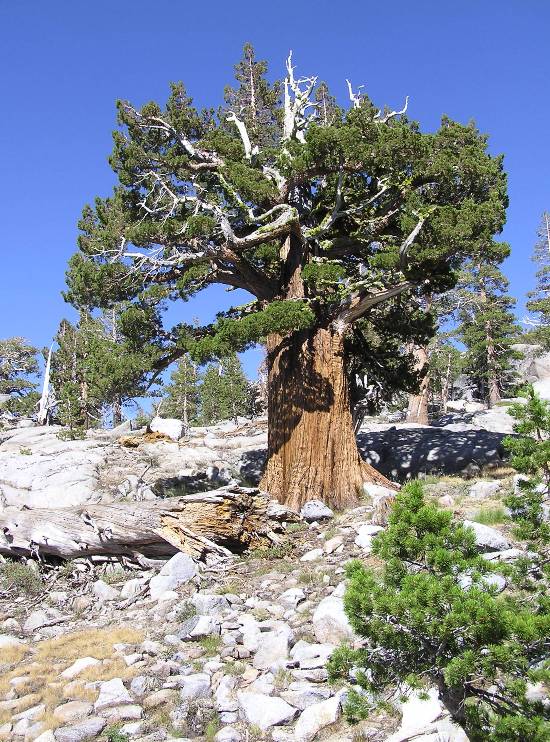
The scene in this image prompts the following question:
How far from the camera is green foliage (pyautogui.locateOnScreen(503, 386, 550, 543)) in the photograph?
4.23 m

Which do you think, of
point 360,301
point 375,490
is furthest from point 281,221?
point 375,490

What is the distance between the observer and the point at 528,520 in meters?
4.27

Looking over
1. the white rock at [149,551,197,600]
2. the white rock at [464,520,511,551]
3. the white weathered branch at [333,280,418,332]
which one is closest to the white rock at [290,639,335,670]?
the white rock at [464,520,511,551]

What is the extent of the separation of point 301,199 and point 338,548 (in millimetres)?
8164

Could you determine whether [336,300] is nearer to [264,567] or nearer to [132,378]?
[132,378]

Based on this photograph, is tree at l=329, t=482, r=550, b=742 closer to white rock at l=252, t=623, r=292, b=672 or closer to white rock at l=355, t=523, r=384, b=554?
white rock at l=252, t=623, r=292, b=672

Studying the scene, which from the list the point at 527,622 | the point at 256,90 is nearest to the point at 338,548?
the point at 527,622

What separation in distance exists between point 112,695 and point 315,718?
86.1 inches

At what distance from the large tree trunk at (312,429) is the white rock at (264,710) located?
653cm

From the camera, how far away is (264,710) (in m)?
5.37

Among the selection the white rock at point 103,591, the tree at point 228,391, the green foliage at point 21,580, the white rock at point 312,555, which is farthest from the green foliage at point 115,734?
the tree at point 228,391

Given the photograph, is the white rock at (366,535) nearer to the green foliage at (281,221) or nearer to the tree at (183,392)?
the green foliage at (281,221)

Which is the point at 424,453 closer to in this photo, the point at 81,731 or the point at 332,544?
the point at 332,544

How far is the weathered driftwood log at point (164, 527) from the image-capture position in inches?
422
